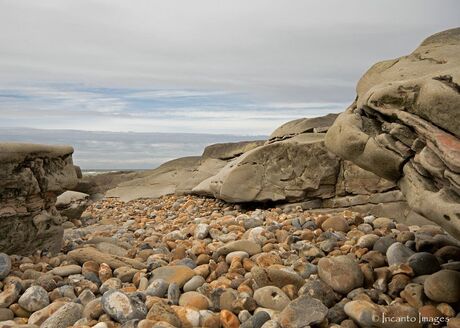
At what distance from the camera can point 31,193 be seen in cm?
579

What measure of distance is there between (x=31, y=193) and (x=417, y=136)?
14.3ft

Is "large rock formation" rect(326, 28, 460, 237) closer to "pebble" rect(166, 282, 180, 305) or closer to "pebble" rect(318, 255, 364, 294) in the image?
"pebble" rect(318, 255, 364, 294)

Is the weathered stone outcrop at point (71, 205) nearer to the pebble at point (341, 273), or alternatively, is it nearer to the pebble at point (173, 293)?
the pebble at point (173, 293)

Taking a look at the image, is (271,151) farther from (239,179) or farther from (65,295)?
(65,295)

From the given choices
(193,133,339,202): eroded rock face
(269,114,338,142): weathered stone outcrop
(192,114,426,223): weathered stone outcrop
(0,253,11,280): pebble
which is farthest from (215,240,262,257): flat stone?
(269,114,338,142): weathered stone outcrop

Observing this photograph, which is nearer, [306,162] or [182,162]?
[306,162]

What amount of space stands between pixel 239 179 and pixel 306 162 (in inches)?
61.4

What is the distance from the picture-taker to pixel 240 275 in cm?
481

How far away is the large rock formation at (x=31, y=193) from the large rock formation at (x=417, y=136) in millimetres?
3412

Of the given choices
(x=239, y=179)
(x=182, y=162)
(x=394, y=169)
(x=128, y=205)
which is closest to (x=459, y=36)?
(x=394, y=169)

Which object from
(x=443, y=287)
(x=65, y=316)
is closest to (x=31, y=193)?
(x=65, y=316)

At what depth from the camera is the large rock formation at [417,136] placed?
3434mm

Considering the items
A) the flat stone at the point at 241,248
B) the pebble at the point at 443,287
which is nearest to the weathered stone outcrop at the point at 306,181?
the flat stone at the point at 241,248

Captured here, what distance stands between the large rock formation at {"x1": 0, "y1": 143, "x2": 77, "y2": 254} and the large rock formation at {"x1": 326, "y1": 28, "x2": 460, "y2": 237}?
134 inches
